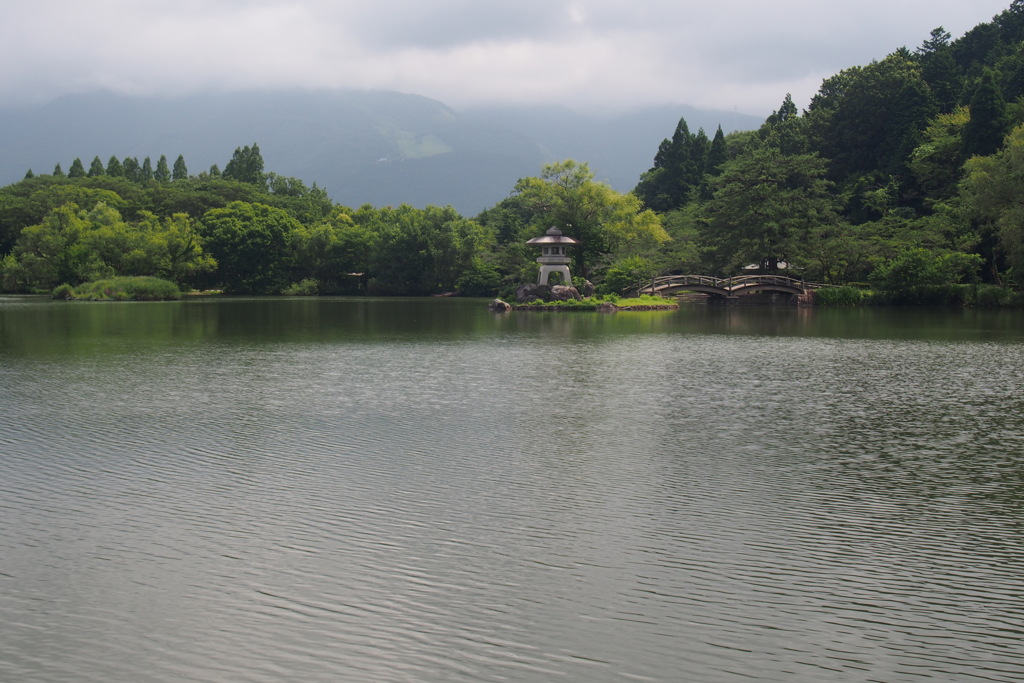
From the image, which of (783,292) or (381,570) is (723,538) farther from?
(783,292)

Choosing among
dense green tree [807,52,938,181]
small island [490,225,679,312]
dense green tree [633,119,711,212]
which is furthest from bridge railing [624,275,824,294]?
dense green tree [633,119,711,212]

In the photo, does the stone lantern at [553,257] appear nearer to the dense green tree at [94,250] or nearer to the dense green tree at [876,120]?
the dense green tree at [876,120]

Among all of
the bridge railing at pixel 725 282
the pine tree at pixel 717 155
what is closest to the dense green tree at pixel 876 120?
the pine tree at pixel 717 155

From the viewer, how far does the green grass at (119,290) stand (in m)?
59.3

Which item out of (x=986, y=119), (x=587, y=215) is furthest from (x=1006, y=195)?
(x=587, y=215)

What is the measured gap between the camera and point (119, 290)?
196 ft

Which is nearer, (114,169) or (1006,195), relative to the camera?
(1006,195)

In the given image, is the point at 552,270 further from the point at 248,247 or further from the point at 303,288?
the point at 248,247

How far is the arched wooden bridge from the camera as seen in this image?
52.6m

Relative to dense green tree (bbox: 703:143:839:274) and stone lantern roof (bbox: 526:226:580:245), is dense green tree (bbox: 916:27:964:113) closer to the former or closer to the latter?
dense green tree (bbox: 703:143:839:274)

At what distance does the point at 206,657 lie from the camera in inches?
214

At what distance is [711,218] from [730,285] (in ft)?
22.9

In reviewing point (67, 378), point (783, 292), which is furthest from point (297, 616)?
point (783, 292)

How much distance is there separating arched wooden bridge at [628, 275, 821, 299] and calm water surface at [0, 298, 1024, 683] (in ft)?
114
